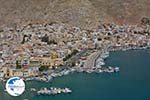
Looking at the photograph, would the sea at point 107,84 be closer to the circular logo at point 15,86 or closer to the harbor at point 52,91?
the harbor at point 52,91

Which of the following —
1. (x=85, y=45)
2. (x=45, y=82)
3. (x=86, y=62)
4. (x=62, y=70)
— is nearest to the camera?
(x=45, y=82)

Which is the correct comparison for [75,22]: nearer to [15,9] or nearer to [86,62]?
[15,9]

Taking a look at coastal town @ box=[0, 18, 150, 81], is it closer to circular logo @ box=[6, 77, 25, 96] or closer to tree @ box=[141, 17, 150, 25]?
tree @ box=[141, 17, 150, 25]

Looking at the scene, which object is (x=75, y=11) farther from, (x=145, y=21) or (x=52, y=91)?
(x=52, y=91)

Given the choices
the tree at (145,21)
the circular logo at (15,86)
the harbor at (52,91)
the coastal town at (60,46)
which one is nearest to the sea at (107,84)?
the harbor at (52,91)

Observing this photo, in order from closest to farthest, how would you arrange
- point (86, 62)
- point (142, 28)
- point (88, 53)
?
point (86, 62), point (88, 53), point (142, 28)

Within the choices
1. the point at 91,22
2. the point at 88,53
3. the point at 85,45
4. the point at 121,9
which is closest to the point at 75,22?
the point at 91,22
